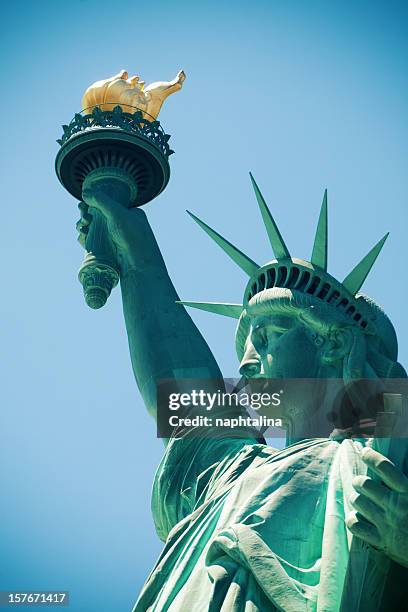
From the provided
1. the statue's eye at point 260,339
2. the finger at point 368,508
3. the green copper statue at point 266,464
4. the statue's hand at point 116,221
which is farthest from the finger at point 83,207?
the finger at point 368,508

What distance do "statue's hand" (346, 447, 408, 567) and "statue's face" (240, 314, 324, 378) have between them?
2.93m

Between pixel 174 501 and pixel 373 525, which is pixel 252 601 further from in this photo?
pixel 174 501

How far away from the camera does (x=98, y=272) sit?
507 inches

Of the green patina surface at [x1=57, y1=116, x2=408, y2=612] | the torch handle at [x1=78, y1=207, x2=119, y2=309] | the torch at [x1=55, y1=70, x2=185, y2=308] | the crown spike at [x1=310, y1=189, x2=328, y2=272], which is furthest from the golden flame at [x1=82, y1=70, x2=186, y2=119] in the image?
the crown spike at [x1=310, y1=189, x2=328, y2=272]

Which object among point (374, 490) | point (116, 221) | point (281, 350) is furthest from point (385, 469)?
point (116, 221)

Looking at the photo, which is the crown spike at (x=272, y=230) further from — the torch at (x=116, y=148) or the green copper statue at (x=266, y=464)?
the torch at (x=116, y=148)

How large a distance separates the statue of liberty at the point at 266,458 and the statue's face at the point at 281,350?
0.01 meters

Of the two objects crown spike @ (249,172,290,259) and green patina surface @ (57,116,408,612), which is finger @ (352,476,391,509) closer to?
green patina surface @ (57,116,408,612)

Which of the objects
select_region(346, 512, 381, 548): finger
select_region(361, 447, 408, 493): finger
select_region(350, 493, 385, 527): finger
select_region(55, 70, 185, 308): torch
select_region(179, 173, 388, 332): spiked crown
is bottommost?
select_region(346, 512, 381, 548): finger

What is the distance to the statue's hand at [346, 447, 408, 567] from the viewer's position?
7.70 m

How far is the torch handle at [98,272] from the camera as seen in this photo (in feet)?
42.2

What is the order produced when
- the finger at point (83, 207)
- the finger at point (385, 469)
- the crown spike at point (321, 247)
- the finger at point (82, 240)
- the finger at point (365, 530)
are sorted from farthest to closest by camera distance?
1. the finger at point (83, 207)
2. the finger at point (82, 240)
3. the crown spike at point (321, 247)
4. the finger at point (365, 530)
5. the finger at point (385, 469)

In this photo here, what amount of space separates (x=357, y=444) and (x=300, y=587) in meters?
1.46

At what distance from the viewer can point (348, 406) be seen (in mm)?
10453
